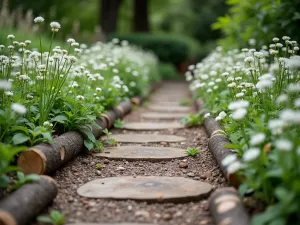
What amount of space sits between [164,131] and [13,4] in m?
13.2

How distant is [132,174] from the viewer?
3.38m

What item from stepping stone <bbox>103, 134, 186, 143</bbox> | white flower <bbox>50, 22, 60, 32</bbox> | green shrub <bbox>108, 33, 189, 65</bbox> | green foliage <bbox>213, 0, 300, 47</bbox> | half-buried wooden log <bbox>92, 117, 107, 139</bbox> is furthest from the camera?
green shrub <bbox>108, 33, 189, 65</bbox>

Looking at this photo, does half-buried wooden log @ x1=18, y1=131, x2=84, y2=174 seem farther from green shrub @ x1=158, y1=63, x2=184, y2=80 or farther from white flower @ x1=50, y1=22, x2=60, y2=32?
green shrub @ x1=158, y1=63, x2=184, y2=80

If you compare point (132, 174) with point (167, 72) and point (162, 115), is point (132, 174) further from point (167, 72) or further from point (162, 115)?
point (167, 72)

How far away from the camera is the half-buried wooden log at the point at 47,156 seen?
2.84 metres

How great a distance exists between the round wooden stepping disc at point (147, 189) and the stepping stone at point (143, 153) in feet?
1.98

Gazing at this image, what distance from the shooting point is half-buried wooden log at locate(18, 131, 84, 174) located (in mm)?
2840

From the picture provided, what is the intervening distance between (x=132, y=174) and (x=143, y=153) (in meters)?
0.61

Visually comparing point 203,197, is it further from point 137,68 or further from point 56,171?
point 137,68

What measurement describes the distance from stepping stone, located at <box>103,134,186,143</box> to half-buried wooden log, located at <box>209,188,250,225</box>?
203cm

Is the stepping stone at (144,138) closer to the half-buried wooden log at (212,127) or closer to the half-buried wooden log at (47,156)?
the half-buried wooden log at (212,127)

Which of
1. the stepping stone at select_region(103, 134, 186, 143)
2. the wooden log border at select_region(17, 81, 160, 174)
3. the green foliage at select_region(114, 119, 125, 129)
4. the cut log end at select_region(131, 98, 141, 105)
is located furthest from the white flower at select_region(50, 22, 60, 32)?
the cut log end at select_region(131, 98, 141, 105)

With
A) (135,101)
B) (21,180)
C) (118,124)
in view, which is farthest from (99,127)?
(135,101)

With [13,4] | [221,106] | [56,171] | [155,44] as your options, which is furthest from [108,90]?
[13,4]
